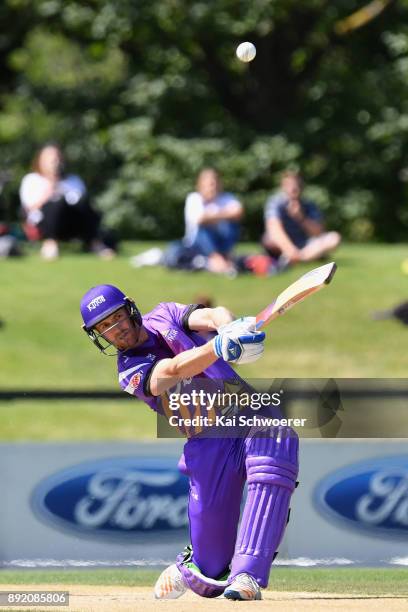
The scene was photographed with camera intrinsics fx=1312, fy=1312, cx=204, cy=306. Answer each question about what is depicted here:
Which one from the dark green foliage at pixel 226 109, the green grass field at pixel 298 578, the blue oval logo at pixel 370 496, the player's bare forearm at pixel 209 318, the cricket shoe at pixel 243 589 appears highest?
the dark green foliage at pixel 226 109

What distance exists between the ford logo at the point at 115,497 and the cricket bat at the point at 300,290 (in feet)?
10.4

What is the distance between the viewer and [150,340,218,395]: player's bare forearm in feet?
21.1

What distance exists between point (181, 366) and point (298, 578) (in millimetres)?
2601

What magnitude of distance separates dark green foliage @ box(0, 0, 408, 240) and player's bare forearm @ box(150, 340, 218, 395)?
47.7 ft

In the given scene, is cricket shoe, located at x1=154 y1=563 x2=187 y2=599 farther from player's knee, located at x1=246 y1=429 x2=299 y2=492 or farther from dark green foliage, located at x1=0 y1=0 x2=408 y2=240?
dark green foliage, located at x1=0 y1=0 x2=408 y2=240

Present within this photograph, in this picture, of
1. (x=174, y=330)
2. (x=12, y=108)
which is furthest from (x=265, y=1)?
(x=174, y=330)

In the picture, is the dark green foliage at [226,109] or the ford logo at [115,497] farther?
the dark green foliage at [226,109]

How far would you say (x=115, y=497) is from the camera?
373 inches

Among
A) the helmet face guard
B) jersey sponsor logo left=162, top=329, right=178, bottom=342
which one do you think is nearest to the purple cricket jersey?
jersey sponsor logo left=162, top=329, right=178, bottom=342

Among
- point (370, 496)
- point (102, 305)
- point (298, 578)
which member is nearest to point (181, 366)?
point (102, 305)

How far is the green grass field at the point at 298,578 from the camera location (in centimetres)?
792

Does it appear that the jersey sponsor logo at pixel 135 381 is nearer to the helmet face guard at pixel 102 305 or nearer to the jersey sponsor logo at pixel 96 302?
the helmet face guard at pixel 102 305

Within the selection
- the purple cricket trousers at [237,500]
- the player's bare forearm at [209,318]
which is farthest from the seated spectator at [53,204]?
the purple cricket trousers at [237,500]

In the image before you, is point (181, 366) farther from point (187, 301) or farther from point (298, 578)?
point (187, 301)
